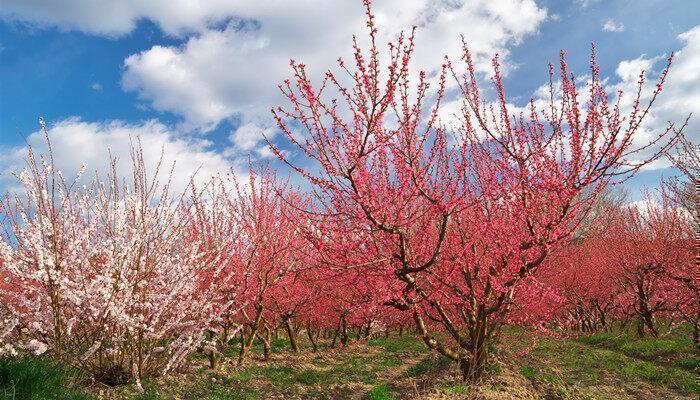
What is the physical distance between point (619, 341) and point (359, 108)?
14522 millimetres

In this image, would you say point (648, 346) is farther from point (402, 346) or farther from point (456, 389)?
point (456, 389)

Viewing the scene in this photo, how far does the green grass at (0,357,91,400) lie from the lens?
550 centimetres

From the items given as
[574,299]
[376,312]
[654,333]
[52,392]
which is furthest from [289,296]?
[574,299]

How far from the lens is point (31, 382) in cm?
570

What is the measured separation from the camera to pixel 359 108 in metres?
5.59

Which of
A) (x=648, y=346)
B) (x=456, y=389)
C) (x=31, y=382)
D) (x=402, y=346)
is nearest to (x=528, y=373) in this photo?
(x=456, y=389)

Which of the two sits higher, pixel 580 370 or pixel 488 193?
pixel 488 193

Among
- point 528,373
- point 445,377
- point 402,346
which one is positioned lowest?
point 402,346

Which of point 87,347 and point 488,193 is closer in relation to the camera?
point 488,193

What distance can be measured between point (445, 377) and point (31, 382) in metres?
6.60

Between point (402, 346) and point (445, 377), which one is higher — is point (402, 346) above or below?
below

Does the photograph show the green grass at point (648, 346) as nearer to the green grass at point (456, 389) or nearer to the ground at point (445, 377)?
the ground at point (445, 377)

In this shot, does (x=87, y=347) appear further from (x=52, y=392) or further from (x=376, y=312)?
(x=376, y=312)

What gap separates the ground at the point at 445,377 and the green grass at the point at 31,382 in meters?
0.74
